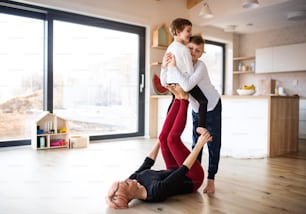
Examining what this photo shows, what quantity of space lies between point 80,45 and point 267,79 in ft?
14.3

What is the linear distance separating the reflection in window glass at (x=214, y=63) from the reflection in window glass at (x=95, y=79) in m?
2.14

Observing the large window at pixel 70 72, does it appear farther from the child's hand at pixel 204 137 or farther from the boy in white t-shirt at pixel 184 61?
the child's hand at pixel 204 137

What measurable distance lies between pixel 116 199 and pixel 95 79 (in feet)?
11.2

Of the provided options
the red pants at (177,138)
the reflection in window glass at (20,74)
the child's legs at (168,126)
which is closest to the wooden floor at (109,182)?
the red pants at (177,138)

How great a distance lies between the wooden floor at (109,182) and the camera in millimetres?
1913

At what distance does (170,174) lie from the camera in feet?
6.76

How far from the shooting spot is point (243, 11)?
5188mm

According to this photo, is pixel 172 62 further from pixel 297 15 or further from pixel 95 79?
pixel 297 15

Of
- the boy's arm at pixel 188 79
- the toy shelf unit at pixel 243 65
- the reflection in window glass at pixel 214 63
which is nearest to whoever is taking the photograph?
the boy's arm at pixel 188 79

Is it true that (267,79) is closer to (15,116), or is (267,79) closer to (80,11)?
(80,11)

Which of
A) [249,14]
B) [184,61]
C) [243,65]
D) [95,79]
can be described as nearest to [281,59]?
[243,65]

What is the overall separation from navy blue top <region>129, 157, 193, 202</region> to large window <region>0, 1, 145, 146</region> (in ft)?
9.11

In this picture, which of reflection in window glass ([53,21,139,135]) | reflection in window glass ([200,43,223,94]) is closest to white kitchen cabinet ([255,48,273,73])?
reflection in window glass ([200,43,223,94])

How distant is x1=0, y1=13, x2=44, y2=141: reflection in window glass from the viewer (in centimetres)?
415
